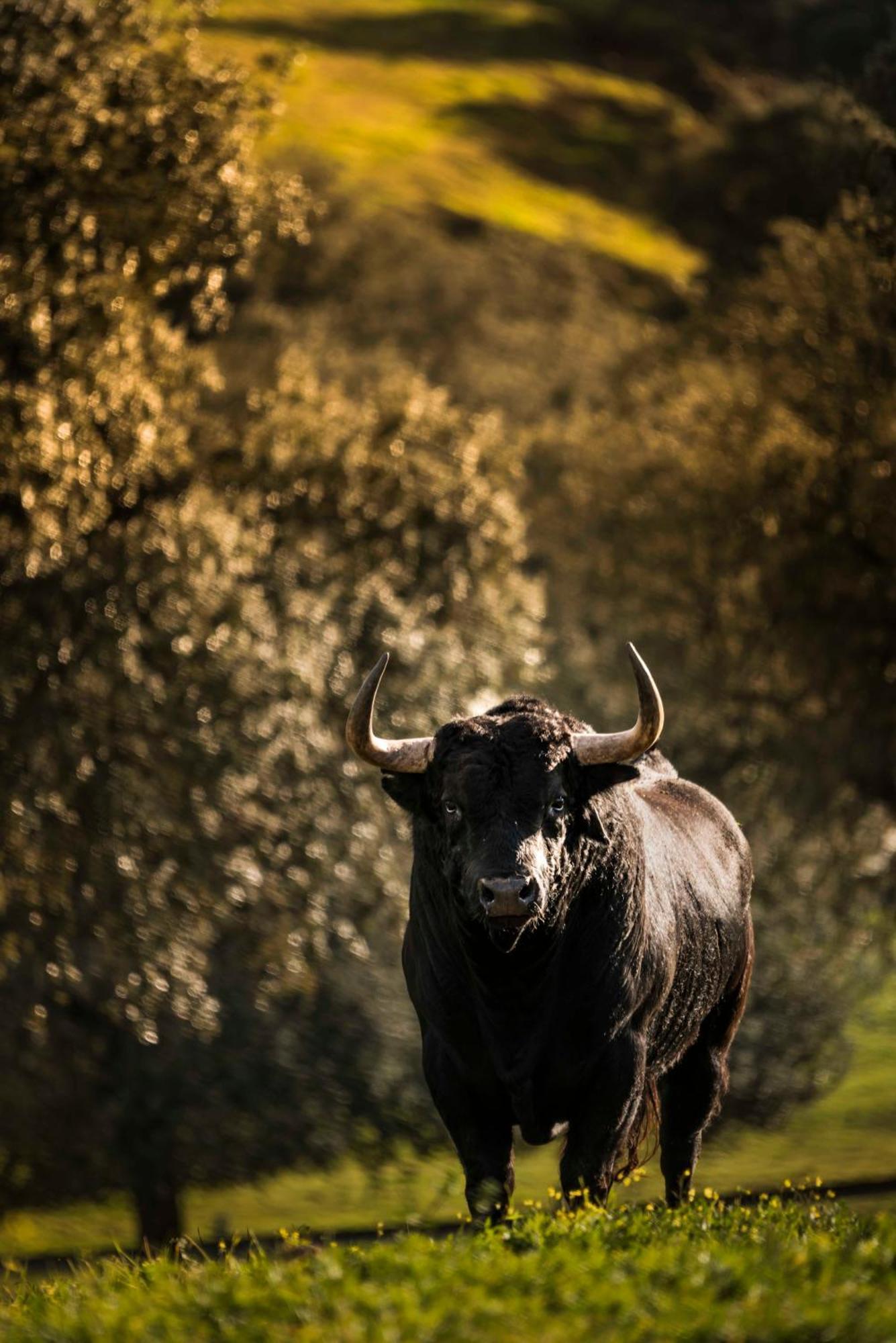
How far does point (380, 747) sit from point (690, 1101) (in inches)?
107

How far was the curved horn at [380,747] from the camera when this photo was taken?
8.27 metres

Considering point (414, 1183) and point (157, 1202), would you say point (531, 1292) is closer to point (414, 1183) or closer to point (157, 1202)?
point (157, 1202)

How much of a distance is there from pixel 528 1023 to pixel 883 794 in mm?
20123

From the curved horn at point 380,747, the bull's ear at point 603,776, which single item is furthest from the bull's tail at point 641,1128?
the curved horn at point 380,747

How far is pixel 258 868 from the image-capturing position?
25.3m

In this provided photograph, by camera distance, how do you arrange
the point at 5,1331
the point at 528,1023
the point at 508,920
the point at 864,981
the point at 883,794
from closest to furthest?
the point at 5,1331 < the point at 508,920 < the point at 528,1023 < the point at 883,794 < the point at 864,981

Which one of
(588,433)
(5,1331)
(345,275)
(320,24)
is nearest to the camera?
(5,1331)

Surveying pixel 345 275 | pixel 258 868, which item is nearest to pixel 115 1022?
pixel 258 868

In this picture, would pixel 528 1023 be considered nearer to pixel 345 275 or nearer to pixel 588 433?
pixel 588 433

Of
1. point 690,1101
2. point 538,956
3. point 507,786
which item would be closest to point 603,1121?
point 538,956

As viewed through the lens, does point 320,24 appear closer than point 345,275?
No

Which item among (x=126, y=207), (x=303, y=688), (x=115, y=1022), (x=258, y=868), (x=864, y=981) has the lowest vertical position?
(x=864, y=981)

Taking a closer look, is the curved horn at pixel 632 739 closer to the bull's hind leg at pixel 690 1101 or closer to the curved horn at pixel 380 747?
the curved horn at pixel 380 747

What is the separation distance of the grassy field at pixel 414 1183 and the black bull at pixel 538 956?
54.9 feet
